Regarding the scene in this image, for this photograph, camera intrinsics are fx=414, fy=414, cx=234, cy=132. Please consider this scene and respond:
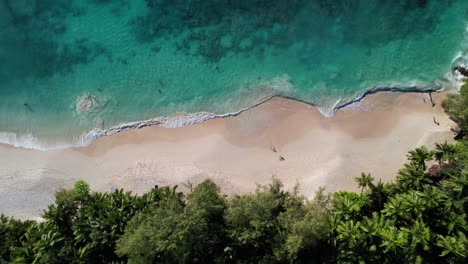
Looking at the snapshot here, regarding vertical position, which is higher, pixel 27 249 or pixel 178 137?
pixel 178 137

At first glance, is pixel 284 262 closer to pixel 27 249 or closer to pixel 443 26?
pixel 27 249

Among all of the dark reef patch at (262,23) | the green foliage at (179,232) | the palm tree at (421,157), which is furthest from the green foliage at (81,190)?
the palm tree at (421,157)

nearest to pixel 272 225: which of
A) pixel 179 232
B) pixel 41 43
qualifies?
pixel 179 232

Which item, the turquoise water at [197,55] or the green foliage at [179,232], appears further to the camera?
the turquoise water at [197,55]

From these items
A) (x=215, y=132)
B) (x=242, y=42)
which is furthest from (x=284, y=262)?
(x=242, y=42)

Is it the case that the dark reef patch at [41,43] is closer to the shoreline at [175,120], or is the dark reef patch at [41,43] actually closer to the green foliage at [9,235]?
the shoreline at [175,120]

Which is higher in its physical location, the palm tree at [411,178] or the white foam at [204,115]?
the white foam at [204,115]
